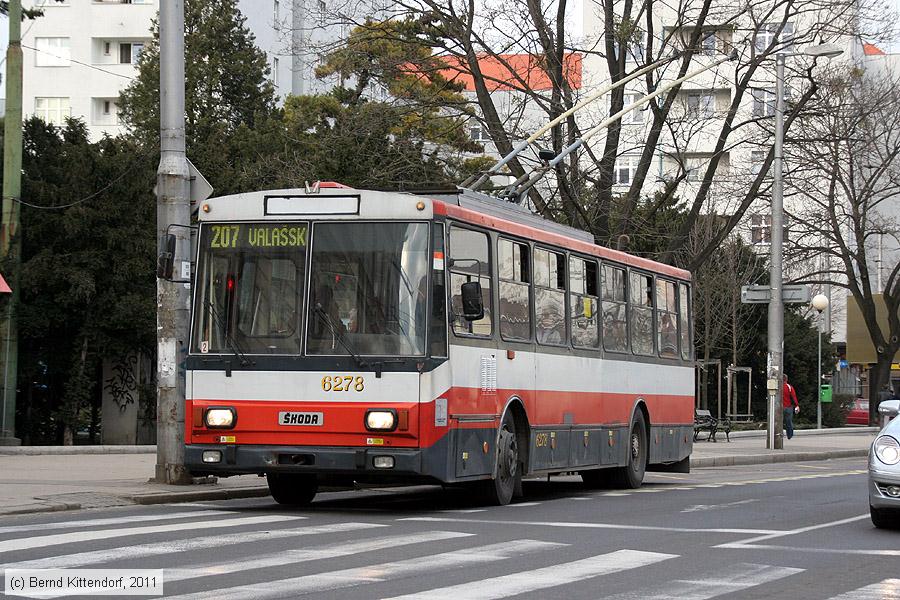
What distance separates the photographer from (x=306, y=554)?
439 inches

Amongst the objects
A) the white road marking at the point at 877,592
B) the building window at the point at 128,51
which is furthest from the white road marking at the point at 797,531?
the building window at the point at 128,51

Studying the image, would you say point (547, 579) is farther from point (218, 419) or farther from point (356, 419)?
point (218, 419)

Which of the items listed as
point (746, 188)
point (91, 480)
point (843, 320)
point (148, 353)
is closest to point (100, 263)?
point (148, 353)

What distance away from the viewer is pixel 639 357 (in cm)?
2155

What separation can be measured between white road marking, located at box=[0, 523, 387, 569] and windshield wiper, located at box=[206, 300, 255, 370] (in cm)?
233

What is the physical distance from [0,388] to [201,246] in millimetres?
16248

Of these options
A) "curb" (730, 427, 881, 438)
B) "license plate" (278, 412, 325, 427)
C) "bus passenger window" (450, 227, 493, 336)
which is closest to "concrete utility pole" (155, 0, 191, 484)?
"license plate" (278, 412, 325, 427)

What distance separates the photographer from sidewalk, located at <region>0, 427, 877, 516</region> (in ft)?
51.5

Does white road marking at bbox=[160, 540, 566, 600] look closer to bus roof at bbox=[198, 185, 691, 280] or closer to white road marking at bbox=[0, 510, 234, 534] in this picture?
white road marking at bbox=[0, 510, 234, 534]

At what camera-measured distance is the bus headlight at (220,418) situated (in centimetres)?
1525

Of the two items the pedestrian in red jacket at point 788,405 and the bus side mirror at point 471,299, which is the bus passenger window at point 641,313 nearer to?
the bus side mirror at point 471,299

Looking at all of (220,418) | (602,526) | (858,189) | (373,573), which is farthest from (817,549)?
(858,189)

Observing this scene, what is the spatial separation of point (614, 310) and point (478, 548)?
9.14m

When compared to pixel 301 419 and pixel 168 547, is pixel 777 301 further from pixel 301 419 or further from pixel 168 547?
pixel 168 547
